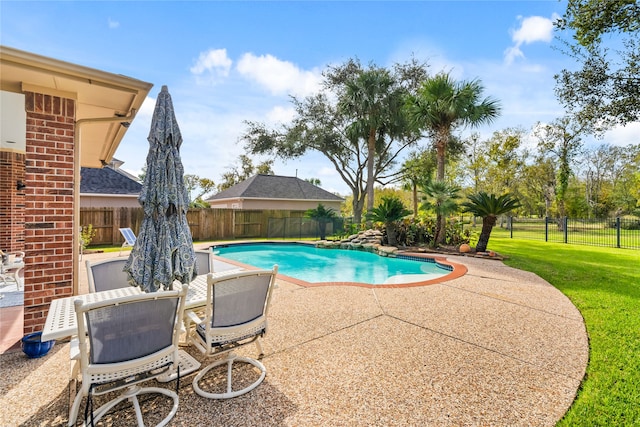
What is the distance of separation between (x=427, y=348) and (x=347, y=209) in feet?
117

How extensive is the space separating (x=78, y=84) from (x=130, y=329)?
3.07 m

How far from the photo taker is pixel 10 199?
28.2 feet

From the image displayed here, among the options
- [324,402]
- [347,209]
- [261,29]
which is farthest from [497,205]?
[347,209]

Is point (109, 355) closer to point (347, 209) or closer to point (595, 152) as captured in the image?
point (347, 209)

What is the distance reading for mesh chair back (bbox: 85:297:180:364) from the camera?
2123mm

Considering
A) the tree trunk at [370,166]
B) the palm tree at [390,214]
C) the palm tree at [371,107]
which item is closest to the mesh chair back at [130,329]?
the palm tree at [390,214]

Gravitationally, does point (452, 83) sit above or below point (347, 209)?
above

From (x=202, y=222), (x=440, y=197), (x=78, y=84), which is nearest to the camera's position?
(x=78, y=84)

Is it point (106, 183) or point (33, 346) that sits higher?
point (106, 183)

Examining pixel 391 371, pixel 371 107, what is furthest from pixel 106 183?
pixel 391 371

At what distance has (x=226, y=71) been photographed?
37.4ft

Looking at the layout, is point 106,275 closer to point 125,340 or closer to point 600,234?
point 125,340

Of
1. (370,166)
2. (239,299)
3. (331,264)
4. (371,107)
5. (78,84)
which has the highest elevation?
(371,107)

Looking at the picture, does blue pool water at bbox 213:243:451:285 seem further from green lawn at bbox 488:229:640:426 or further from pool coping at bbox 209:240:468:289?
green lawn at bbox 488:229:640:426
